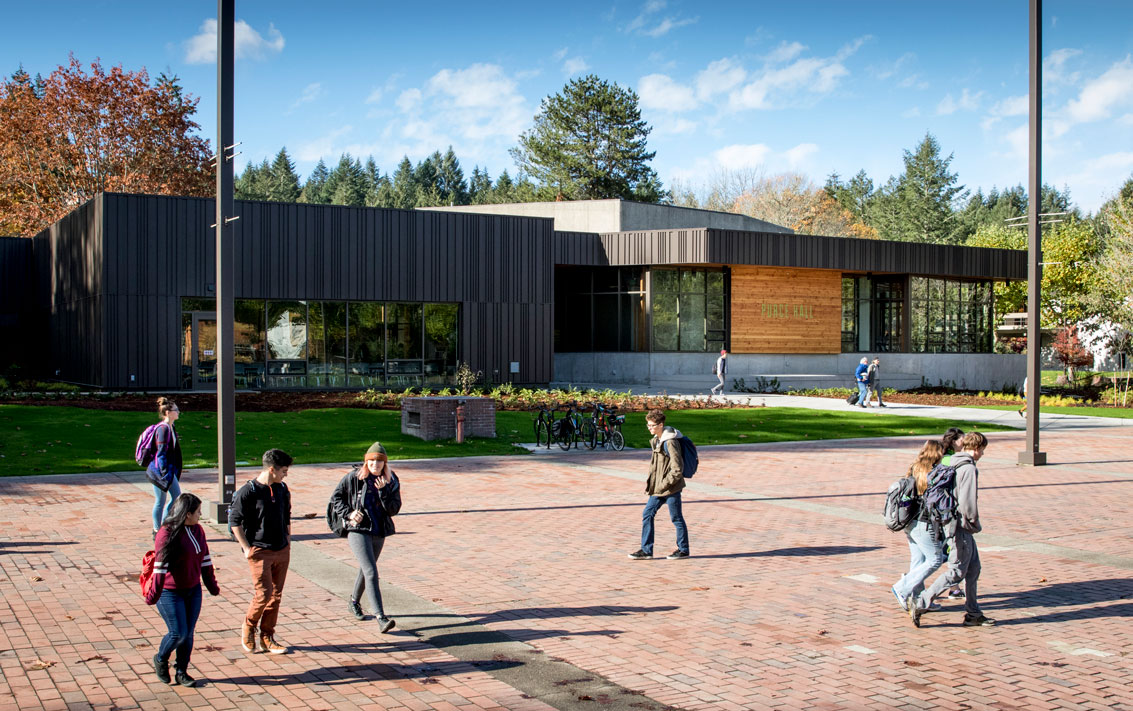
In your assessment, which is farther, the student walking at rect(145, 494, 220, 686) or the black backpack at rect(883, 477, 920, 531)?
the black backpack at rect(883, 477, 920, 531)

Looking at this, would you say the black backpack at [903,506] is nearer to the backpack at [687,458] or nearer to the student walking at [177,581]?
the backpack at [687,458]

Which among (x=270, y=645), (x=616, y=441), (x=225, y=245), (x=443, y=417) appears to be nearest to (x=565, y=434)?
(x=616, y=441)

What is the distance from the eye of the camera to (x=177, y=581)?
6.62 m

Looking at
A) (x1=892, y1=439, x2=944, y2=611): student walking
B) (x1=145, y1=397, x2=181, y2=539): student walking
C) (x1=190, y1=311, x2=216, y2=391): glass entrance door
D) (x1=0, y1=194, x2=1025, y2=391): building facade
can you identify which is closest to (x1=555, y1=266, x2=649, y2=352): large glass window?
(x1=0, y1=194, x2=1025, y2=391): building facade

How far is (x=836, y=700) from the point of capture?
6520 millimetres

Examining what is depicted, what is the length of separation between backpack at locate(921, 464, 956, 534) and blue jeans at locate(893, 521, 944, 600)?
0.10 meters

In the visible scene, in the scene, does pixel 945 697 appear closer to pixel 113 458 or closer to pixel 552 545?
pixel 552 545

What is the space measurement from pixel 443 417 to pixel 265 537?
14.3 m

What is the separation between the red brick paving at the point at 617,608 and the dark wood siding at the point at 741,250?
24283 millimetres

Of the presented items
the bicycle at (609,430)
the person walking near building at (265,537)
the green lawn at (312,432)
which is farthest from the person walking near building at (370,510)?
the bicycle at (609,430)

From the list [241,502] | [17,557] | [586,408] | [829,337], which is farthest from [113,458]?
[829,337]

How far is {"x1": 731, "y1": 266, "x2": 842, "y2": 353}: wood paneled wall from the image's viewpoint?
1615 inches

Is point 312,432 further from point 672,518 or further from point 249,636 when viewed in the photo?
point 249,636

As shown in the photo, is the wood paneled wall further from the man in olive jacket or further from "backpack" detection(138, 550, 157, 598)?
"backpack" detection(138, 550, 157, 598)
